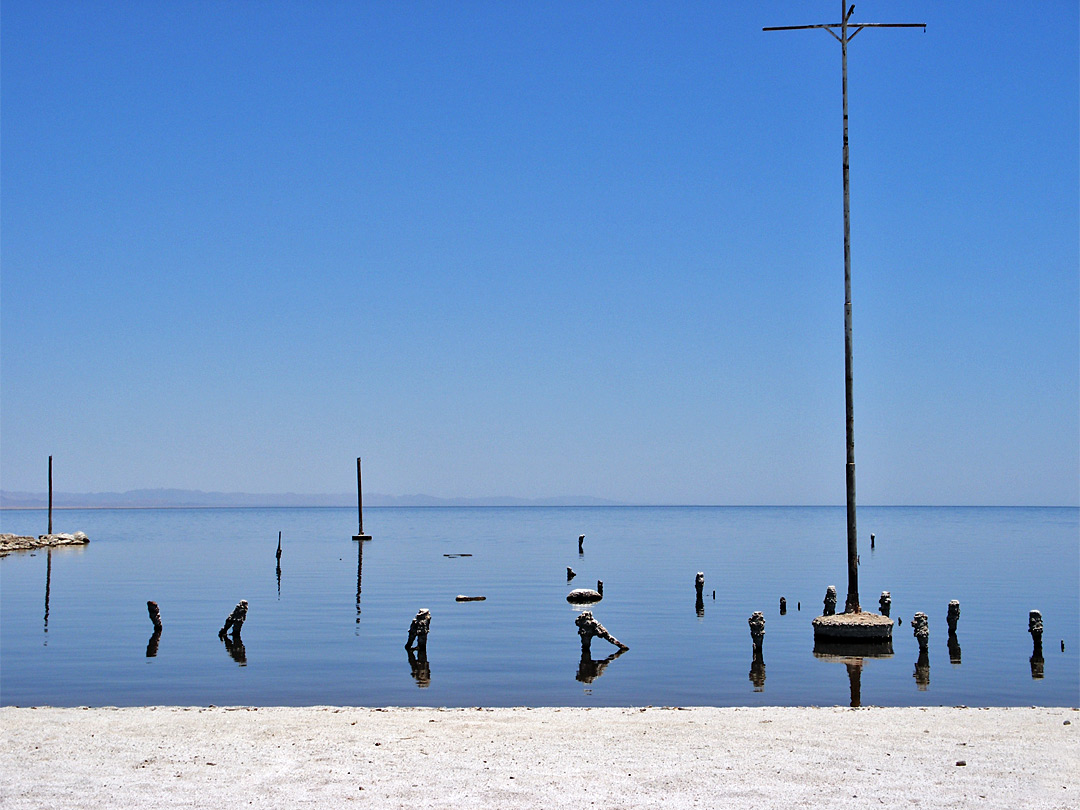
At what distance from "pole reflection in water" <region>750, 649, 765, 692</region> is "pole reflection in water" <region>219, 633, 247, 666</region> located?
46.6ft

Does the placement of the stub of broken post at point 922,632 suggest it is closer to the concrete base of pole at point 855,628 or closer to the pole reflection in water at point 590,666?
the concrete base of pole at point 855,628

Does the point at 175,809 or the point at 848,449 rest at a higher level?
the point at 848,449

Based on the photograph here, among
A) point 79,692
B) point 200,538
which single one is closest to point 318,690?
point 79,692

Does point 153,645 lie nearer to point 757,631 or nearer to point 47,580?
point 757,631

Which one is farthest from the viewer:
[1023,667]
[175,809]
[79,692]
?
[1023,667]

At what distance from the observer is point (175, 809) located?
39.5 ft

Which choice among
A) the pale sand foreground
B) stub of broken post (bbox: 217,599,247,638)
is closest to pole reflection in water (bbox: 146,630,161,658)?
stub of broken post (bbox: 217,599,247,638)

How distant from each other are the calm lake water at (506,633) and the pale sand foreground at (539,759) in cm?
595

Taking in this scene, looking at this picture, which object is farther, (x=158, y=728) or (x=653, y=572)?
(x=653, y=572)

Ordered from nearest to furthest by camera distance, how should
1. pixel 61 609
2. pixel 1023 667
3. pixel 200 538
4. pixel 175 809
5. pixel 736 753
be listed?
pixel 175 809, pixel 736 753, pixel 1023 667, pixel 61 609, pixel 200 538

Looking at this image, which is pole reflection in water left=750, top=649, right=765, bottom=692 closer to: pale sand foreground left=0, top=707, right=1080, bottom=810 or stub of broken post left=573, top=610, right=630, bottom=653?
stub of broken post left=573, top=610, right=630, bottom=653

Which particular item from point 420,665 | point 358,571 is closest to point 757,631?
point 420,665

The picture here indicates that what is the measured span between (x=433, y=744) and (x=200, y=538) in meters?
111

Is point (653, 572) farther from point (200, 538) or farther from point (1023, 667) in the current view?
point (200, 538)
